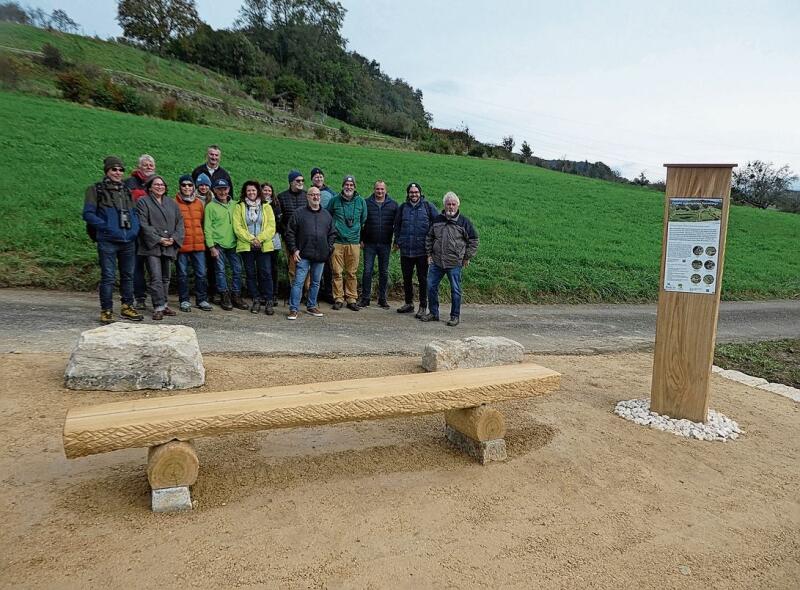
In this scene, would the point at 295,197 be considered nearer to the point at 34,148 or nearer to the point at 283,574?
the point at 283,574

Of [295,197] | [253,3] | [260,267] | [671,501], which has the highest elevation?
[253,3]

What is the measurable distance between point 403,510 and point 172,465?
4.32ft

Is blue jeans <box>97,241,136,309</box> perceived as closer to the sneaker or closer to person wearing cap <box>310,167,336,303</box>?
the sneaker

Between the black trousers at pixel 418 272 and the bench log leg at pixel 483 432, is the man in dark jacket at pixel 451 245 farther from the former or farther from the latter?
the bench log leg at pixel 483 432

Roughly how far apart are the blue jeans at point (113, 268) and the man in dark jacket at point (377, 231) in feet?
11.0

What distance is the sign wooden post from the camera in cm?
471

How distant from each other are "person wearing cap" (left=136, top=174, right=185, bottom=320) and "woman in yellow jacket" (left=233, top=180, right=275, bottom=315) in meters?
0.83

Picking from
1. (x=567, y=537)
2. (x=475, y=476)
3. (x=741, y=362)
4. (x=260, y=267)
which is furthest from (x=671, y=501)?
(x=260, y=267)

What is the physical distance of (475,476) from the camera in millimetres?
3750

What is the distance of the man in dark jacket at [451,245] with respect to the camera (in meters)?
8.02

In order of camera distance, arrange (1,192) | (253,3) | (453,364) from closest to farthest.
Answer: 1. (453,364)
2. (1,192)
3. (253,3)

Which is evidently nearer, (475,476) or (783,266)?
(475,476)

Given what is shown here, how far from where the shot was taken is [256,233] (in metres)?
7.73

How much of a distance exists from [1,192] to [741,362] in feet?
42.5
